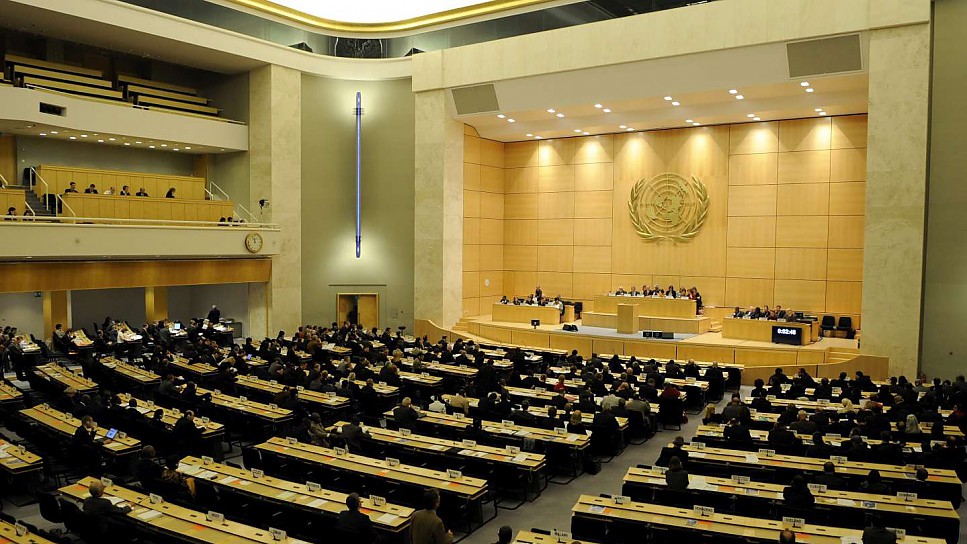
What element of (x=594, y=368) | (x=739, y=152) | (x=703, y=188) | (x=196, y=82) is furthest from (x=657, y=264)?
(x=196, y=82)

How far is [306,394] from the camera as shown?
13.6 meters

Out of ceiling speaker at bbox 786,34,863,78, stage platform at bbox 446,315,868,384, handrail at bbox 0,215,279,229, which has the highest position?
ceiling speaker at bbox 786,34,863,78

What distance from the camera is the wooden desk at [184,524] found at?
6.89 m

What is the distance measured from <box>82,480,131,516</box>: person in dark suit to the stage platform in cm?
1561

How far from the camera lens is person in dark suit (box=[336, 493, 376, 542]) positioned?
6.99 metres

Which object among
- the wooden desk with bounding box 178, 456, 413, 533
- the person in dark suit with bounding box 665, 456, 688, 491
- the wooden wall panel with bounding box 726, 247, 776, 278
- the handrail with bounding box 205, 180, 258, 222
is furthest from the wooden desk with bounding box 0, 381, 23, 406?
the wooden wall panel with bounding box 726, 247, 776, 278

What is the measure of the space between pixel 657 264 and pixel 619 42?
331 inches

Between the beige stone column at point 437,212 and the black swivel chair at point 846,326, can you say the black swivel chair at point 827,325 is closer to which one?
the black swivel chair at point 846,326

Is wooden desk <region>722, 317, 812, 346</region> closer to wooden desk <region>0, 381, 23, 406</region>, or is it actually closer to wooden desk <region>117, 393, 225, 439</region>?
wooden desk <region>117, 393, 225, 439</region>

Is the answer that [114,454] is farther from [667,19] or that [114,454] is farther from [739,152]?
[739,152]

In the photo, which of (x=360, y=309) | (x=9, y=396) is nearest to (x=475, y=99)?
(x=360, y=309)

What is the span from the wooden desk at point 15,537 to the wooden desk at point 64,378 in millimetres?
6949

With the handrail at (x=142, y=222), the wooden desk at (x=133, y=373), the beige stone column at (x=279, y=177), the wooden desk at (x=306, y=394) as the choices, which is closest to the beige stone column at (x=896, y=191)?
the wooden desk at (x=306, y=394)

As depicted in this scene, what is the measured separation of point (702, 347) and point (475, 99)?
1093cm
